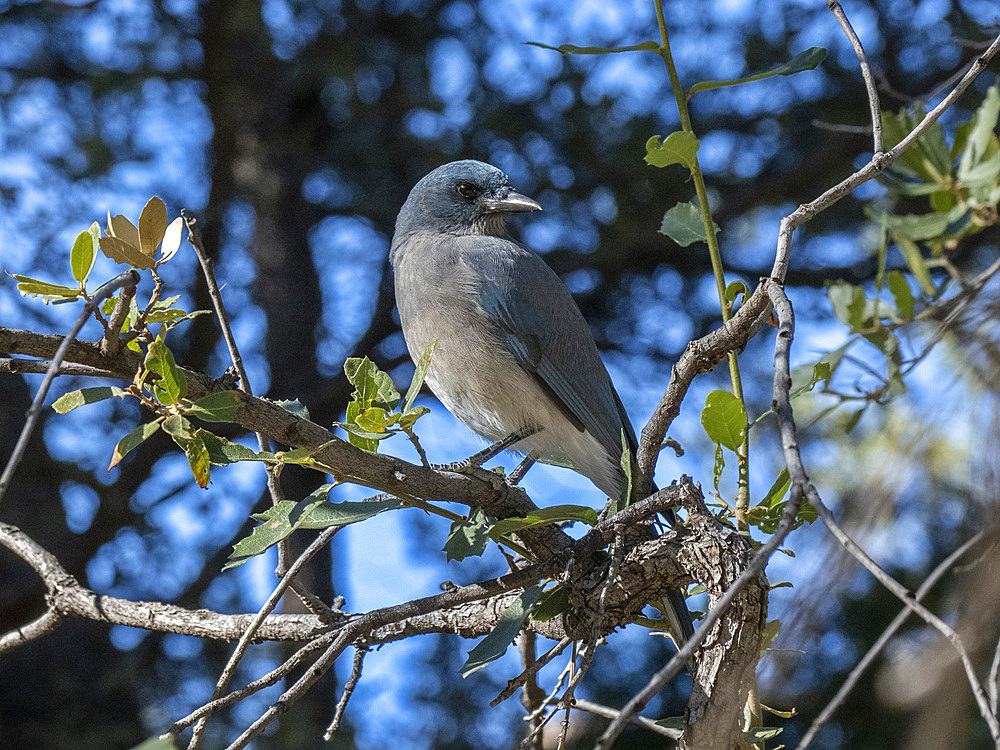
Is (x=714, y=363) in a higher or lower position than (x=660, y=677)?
higher

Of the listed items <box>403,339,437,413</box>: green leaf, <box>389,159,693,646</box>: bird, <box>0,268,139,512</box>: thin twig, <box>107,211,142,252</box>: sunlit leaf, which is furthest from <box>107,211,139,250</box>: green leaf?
<box>389,159,693,646</box>: bird

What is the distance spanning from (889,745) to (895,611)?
2.18 feet

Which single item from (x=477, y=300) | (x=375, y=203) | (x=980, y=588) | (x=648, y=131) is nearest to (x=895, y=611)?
(x=648, y=131)

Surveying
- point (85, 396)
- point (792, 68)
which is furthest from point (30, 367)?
point (792, 68)

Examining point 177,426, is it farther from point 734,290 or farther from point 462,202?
point 462,202

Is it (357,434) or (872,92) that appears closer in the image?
(872,92)

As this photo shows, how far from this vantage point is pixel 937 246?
2.53 metres

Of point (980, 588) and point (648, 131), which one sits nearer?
point (980, 588)

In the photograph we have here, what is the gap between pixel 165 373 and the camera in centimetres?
146

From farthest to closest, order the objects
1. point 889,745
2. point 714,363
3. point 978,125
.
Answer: point 889,745 < point 978,125 < point 714,363

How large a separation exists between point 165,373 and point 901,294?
1767 mm

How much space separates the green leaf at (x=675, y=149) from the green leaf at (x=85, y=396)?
42.8 inches

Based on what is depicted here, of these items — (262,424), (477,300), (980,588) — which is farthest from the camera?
(477,300)

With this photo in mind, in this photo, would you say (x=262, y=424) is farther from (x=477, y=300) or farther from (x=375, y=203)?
(x=375, y=203)
